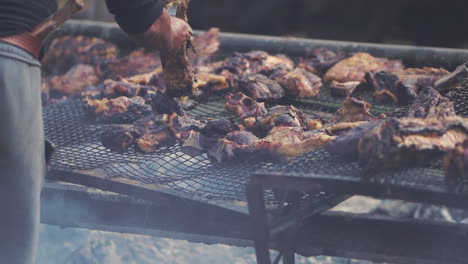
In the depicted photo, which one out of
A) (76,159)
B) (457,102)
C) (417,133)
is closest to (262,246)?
(417,133)

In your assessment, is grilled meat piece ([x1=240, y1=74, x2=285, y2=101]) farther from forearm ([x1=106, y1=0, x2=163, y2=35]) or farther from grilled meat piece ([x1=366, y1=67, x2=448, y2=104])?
forearm ([x1=106, y1=0, x2=163, y2=35])

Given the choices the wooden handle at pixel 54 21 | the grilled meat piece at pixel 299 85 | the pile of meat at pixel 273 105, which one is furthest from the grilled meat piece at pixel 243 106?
the wooden handle at pixel 54 21

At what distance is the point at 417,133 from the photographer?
7.50 feet

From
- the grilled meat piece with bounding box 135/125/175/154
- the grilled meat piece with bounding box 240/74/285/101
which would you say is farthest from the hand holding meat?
the grilled meat piece with bounding box 240/74/285/101

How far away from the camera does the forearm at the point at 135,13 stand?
2426 millimetres

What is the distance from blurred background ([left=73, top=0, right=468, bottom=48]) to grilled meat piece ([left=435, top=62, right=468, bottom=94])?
17.4ft

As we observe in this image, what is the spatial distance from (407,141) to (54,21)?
1738 millimetres

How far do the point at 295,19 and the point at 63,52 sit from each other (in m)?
5.09

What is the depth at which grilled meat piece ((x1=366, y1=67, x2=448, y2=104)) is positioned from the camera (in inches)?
146

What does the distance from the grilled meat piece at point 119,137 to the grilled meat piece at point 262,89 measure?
1.01 m

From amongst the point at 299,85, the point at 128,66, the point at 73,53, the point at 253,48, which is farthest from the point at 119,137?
the point at 73,53

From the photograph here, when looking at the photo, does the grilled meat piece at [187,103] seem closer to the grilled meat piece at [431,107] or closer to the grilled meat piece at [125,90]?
the grilled meat piece at [125,90]

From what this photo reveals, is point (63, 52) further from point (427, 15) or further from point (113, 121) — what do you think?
point (427, 15)

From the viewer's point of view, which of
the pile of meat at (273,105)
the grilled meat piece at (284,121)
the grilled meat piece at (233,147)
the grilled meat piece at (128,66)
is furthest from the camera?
the grilled meat piece at (128,66)
